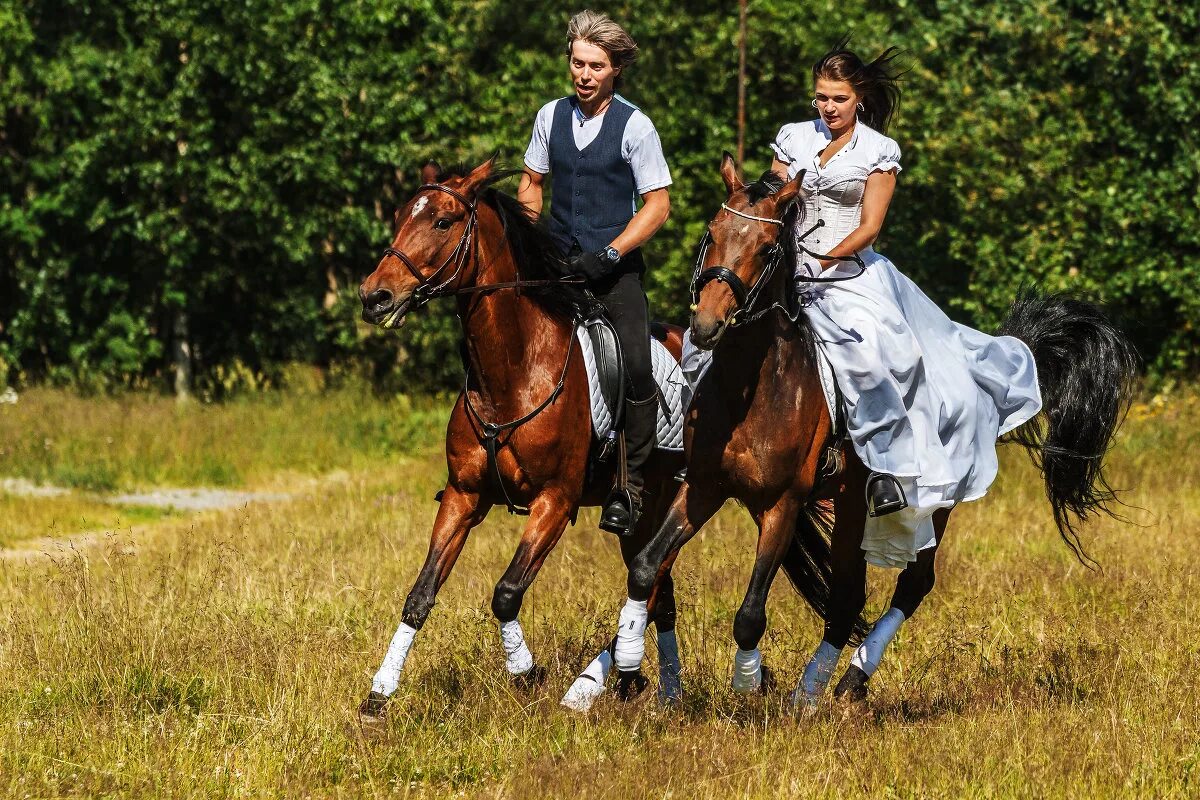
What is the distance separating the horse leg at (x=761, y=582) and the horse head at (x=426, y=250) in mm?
1731

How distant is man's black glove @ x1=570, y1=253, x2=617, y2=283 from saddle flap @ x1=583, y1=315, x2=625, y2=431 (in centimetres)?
24

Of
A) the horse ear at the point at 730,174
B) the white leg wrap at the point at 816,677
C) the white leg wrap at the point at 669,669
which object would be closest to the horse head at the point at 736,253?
the horse ear at the point at 730,174

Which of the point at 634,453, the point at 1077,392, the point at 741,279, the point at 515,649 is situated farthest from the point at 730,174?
the point at 1077,392

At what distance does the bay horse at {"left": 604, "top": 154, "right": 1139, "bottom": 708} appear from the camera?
626 cm

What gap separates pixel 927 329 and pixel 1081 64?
13.2 meters

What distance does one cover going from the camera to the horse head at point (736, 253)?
6.03m

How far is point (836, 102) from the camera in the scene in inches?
276

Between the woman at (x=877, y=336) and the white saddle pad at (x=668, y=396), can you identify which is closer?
the woman at (x=877, y=336)

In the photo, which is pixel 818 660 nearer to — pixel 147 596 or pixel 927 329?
pixel 927 329

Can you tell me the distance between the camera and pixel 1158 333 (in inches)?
775

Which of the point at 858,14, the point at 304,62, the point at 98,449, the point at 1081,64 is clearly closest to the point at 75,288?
the point at 304,62

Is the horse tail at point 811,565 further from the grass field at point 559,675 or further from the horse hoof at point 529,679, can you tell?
the horse hoof at point 529,679

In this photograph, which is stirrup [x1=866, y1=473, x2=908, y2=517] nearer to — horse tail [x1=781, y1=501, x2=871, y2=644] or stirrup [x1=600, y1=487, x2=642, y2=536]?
horse tail [x1=781, y1=501, x2=871, y2=644]

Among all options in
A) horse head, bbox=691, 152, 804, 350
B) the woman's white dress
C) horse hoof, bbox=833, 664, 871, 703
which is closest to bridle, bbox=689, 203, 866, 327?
horse head, bbox=691, 152, 804, 350
